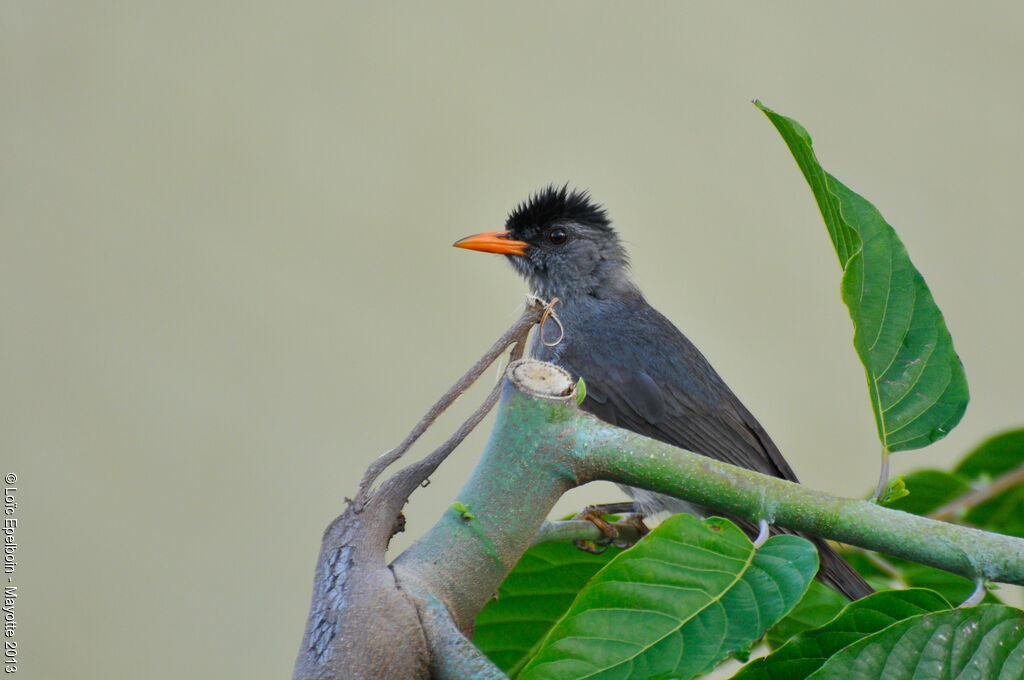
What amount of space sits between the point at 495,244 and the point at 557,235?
23 cm

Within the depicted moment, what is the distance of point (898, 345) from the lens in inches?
44.6

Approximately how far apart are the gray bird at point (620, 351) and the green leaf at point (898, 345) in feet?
3.08

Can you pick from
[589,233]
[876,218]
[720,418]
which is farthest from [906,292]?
[589,233]

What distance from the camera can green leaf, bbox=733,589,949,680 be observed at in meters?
0.89

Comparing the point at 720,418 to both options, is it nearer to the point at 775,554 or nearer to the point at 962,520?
the point at 962,520

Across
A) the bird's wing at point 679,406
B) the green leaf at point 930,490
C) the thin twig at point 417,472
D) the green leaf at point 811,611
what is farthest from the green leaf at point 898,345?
the bird's wing at point 679,406

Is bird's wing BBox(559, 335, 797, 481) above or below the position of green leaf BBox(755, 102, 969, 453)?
below

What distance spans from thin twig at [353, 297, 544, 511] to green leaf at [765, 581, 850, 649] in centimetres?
61

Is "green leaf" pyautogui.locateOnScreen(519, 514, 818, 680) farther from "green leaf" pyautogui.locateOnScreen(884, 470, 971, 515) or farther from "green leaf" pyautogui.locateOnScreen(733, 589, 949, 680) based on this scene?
"green leaf" pyautogui.locateOnScreen(884, 470, 971, 515)

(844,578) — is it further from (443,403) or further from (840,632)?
(443,403)

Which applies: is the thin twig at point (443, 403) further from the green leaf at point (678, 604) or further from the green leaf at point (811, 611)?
the green leaf at point (811, 611)

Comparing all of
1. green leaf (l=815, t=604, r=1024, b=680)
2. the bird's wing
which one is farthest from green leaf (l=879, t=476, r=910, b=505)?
the bird's wing

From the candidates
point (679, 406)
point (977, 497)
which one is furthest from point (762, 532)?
point (679, 406)

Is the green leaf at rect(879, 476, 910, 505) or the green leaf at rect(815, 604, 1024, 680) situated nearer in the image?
the green leaf at rect(815, 604, 1024, 680)
